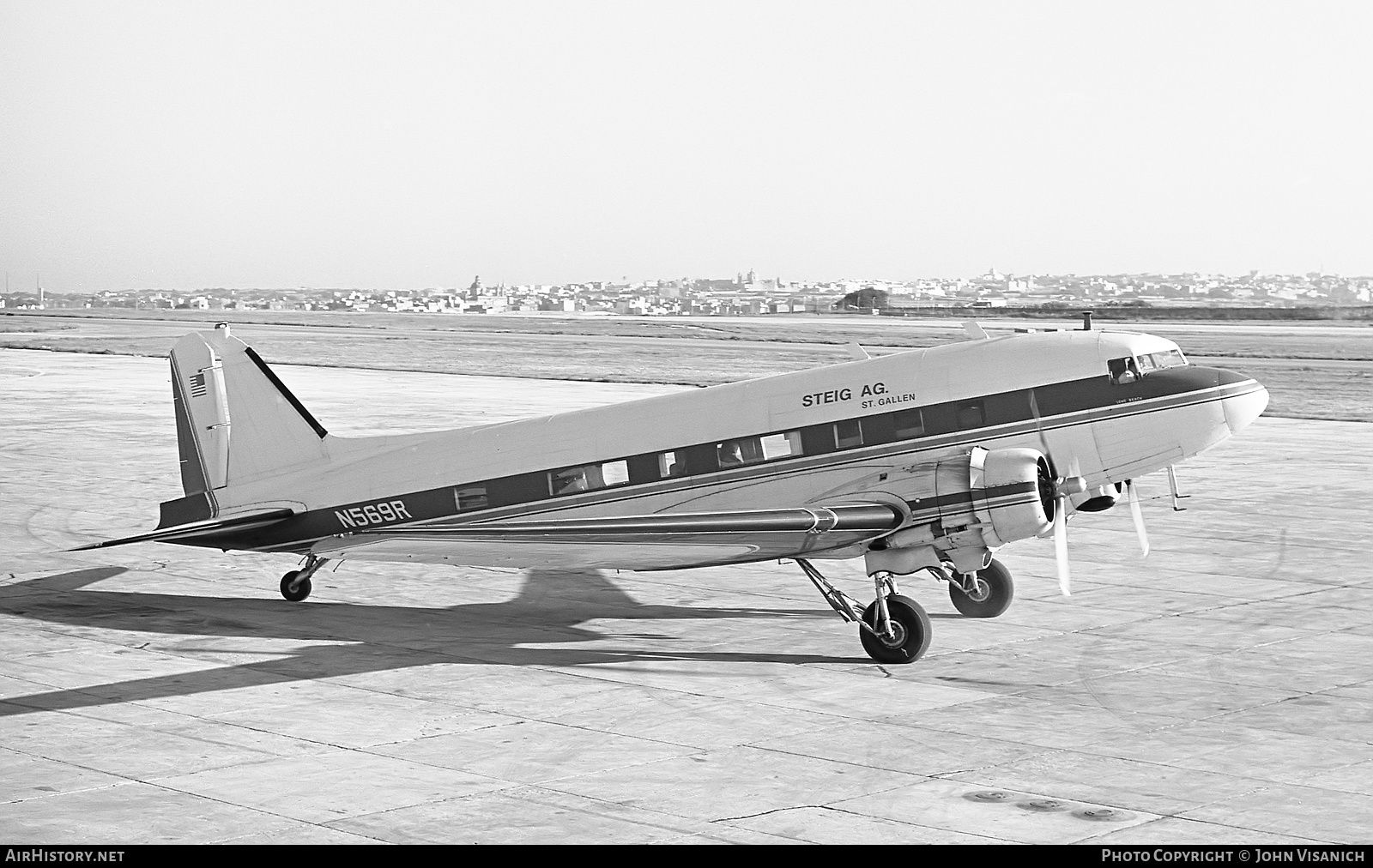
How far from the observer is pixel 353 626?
65.0 ft

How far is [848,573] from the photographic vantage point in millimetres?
23672

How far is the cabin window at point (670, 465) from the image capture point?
19.2 meters

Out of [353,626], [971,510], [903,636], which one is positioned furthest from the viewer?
[353,626]

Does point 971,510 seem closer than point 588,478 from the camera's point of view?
Yes

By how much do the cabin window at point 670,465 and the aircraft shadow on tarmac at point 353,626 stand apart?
2101 mm

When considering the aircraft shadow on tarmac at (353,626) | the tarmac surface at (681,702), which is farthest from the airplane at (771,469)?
the tarmac surface at (681,702)

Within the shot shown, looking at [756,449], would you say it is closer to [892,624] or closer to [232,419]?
[892,624]

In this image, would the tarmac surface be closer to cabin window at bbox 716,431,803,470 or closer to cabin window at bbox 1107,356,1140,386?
cabin window at bbox 716,431,803,470

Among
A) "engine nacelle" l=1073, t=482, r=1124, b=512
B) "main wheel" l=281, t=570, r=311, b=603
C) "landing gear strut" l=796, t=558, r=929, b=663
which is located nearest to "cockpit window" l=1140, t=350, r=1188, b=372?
"engine nacelle" l=1073, t=482, r=1124, b=512

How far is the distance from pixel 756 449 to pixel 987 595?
3900mm

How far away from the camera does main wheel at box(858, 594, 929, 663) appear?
17.2m

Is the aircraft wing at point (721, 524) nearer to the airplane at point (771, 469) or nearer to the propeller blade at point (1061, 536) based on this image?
the airplane at point (771, 469)

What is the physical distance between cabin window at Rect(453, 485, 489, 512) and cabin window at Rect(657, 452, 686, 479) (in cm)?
238

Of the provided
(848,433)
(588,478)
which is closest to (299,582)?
(588,478)
